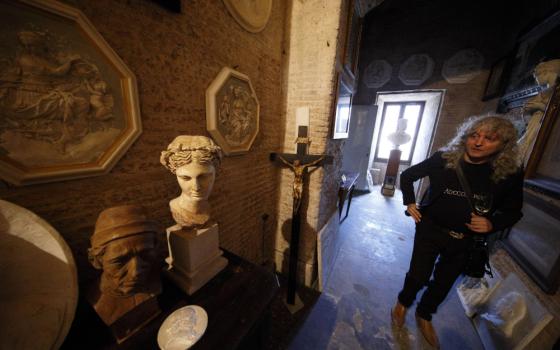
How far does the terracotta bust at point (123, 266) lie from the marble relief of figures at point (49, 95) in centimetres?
43

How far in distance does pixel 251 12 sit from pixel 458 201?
8.54ft

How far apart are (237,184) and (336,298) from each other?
204cm

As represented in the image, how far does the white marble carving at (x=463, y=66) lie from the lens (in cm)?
460

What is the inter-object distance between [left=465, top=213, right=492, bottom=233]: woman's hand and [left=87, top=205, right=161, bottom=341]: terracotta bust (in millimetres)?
2414

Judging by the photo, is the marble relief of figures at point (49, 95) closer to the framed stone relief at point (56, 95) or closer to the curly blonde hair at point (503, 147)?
the framed stone relief at point (56, 95)

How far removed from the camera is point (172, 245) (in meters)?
1.06

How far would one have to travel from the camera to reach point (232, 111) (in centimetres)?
156

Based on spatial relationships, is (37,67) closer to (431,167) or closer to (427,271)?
(431,167)

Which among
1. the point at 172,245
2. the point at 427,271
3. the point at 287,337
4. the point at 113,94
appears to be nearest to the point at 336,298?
the point at 287,337

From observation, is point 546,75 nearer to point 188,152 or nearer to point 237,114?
point 237,114

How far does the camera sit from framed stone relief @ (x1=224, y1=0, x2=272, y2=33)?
1.44 m

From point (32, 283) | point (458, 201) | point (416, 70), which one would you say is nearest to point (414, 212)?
point (458, 201)

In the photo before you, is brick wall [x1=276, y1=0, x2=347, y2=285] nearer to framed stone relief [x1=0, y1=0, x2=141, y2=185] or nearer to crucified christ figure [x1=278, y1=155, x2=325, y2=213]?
crucified christ figure [x1=278, y1=155, x2=325, y2=213]

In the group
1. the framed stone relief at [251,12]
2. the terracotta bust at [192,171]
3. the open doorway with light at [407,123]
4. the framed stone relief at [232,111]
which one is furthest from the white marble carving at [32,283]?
the open doorway with light at [407,123]
